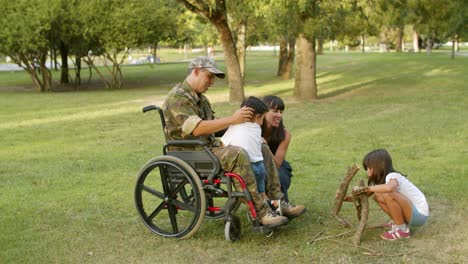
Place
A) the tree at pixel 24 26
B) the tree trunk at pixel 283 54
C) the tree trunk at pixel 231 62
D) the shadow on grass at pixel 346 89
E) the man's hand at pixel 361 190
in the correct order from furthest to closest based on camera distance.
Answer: the tree trunk at pixel 283 54, the tree at pixel 24 26, the shadow on grass at pixel 346 89, the tree trunk at pixel 231 62, the man's hand at pixel 361 190

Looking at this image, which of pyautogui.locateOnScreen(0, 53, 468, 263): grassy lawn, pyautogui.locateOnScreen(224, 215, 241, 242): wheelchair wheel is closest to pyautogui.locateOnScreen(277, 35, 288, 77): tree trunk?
pyautogui.locateOnScreen(0, 53, 468, 263): grassy lawn

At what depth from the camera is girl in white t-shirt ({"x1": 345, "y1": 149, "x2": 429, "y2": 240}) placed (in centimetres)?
484

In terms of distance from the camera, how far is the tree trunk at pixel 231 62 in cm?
1691

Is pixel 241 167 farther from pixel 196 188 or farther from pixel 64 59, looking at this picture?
pixel 64 59

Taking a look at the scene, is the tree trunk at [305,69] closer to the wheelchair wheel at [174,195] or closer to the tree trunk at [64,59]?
the wheelchair wheel at [174,195]

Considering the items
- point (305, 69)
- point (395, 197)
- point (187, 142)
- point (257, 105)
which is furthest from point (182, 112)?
point (305, 69)

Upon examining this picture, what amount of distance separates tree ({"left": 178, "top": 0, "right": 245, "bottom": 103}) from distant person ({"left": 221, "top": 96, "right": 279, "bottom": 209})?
1092cm

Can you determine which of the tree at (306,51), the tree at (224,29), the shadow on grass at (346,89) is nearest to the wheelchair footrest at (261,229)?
A: the tree at (306,51)

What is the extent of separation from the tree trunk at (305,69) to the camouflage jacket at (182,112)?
12.2 metres

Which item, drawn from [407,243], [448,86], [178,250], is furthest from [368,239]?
[448,86]

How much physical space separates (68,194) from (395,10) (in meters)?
12.6

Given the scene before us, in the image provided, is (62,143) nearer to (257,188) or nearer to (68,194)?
(68,194)

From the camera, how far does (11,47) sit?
24828mm

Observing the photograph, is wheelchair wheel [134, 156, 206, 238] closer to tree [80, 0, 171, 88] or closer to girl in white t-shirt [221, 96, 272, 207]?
girl in white t-shirt [221, 96, 272, 207]
